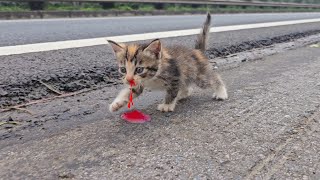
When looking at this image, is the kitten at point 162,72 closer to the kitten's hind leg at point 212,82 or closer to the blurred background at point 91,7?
the kitten's hind leg at point 212,82

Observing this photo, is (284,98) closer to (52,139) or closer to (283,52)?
(52,139)

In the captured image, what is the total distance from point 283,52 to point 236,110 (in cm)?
329

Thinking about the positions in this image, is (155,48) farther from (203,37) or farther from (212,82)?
(203,37)

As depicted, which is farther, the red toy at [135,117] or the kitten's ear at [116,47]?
the kitten's ear at [116,47]

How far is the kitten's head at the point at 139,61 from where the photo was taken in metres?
2.76

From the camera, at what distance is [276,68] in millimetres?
4312

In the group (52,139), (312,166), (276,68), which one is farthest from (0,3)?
(312,166)

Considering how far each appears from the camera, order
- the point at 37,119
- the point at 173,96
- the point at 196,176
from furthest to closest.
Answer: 1. the point at 173,96
2. the point at 37,119
3. the point at 196,176

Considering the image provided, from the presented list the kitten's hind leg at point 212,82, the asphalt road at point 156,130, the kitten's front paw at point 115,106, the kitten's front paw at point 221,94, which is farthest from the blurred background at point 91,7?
the kitten's front paw at point 115,106

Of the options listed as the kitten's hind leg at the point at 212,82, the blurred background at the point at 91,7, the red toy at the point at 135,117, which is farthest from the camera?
the blurred background at the point at 91,7

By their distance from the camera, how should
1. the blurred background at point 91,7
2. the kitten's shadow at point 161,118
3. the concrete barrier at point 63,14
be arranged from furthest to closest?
the blurred background at point 91,7
the concrete barrier at point 63,14
the kitten's shadow at point 161,118

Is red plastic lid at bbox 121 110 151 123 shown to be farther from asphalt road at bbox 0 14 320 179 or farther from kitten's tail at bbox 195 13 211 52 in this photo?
kitten's tail at bbox 195 13 211 52

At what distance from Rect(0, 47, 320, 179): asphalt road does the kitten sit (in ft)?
0.41

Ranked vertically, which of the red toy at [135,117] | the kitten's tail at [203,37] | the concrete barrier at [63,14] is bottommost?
the red toy at [135,117]
